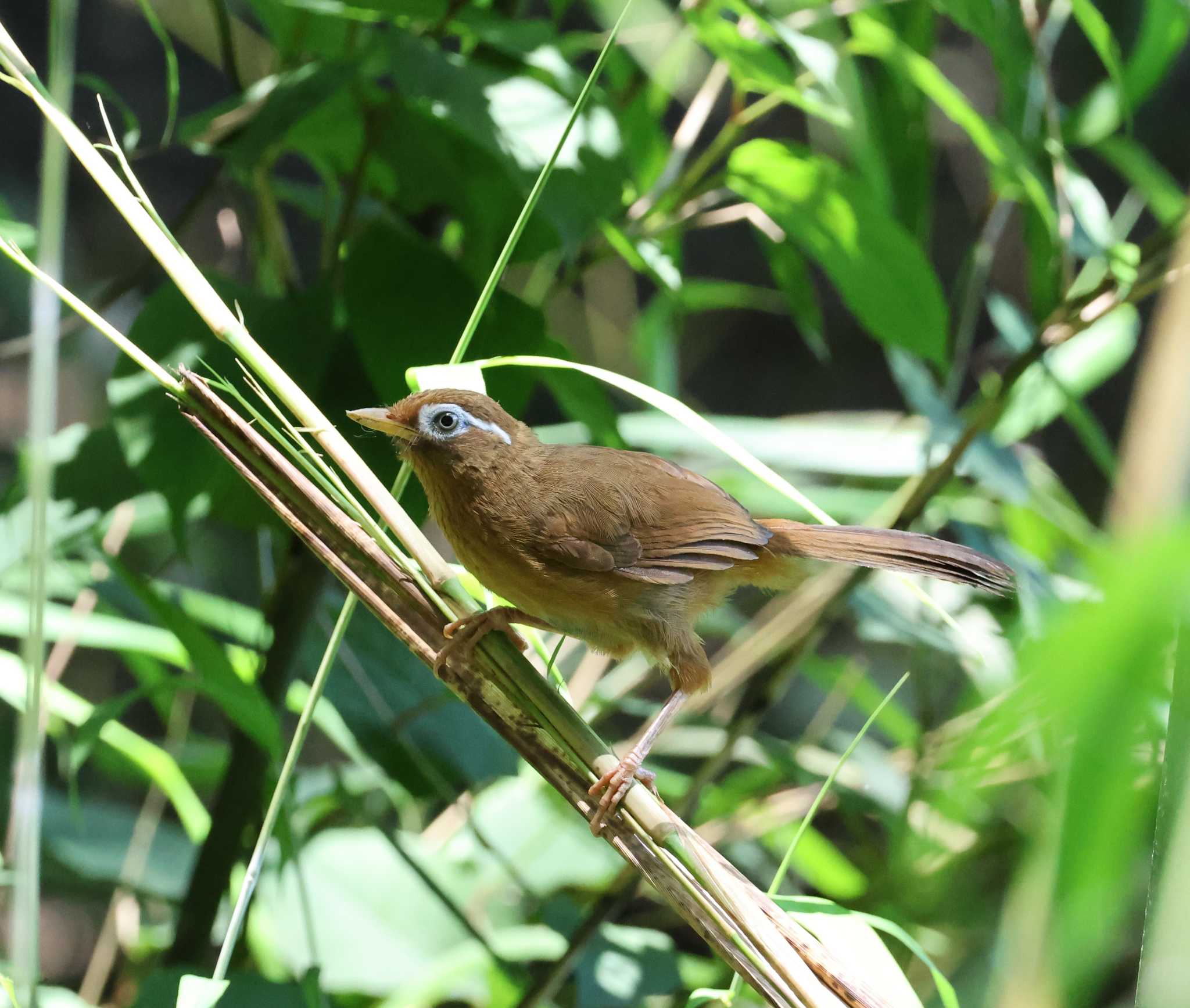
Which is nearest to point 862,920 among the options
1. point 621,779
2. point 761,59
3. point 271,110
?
point 621,779

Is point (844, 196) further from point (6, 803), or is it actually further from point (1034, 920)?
point (6, 803)

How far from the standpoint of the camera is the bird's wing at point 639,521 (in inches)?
67.0

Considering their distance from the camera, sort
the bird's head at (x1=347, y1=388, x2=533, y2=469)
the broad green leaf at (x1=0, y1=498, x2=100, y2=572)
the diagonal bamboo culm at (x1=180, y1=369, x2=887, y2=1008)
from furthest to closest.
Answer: the broad green leaf at (x1=0, y1=498, x2=100, y2=572) < the bird's head at (x1=347, y1=388, x2=533, y2=469) < the diagonal bamboo culm at (x1=180, y1=369, x2=887, y2=1008)

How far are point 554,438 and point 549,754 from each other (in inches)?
56.1

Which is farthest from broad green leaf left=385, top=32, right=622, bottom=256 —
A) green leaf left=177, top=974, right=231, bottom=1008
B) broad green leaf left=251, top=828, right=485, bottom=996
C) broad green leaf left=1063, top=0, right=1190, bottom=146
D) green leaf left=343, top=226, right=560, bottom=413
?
broad green leaf left=251, top=828, right=485, bottom=996

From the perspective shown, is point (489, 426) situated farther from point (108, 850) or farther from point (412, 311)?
point (108, 850)

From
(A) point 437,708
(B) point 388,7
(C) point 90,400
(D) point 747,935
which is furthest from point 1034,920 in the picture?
(C) point 90,400

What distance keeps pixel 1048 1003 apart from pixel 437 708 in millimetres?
1679

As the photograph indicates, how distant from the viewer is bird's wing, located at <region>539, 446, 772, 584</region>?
5.58 feet

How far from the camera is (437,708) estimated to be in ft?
6.75

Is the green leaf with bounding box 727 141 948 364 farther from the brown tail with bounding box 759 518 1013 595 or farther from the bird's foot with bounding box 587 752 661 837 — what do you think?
the bird's foot with bounding box 587 752 661 837

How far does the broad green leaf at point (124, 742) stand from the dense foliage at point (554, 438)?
0.04ft

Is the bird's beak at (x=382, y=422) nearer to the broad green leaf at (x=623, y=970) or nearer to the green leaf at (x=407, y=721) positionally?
the green leaf at (x=407, y=721)

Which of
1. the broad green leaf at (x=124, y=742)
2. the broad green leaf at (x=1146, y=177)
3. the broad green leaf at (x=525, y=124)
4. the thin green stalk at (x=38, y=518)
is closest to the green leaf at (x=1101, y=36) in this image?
the broad green leaf at (x=1146, y=177)
